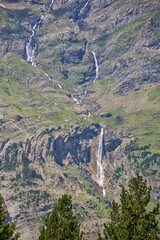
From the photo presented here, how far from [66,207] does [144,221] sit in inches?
815

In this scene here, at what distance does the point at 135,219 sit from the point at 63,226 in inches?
711

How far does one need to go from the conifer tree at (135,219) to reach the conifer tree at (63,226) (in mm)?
7885

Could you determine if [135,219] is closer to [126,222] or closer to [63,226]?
[126,222]

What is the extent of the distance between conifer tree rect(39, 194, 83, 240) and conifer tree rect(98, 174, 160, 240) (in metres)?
7.88

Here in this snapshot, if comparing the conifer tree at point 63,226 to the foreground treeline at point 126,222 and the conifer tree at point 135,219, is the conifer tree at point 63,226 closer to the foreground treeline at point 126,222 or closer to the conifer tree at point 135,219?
the foreground treeline at point 126,222

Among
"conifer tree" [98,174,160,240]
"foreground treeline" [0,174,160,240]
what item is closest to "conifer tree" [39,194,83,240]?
"foreground treeline" [0,174,160,240]

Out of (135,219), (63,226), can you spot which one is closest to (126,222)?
(135,219)

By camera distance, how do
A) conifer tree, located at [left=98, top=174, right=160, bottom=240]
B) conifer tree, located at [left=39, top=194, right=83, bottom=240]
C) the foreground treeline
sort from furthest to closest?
conifer tree, located at [left=39, top=194, right=83, bottom=240] → the foreground treeline → conifer tree, located at [left=98, top=174, right=160, bottom=240]

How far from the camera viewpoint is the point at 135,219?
8725 cm

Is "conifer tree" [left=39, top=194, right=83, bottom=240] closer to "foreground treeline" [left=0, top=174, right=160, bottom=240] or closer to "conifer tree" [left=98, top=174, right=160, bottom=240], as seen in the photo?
"foreground treeline" [left=0, top=174, right=160, bottom=240]

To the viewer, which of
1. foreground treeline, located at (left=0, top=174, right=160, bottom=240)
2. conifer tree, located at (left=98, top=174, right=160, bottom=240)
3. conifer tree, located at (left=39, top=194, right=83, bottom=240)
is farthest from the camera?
conifer tree, located at (left=39, top=194, right=83, bottom=240)

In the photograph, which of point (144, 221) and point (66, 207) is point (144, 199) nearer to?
point (144, 221)

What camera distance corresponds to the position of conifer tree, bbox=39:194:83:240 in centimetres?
8475

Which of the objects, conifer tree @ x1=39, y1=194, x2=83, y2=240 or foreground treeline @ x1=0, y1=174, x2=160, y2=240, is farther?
conifer tree @ x1=39, y1=194, x2=83, y2=240
